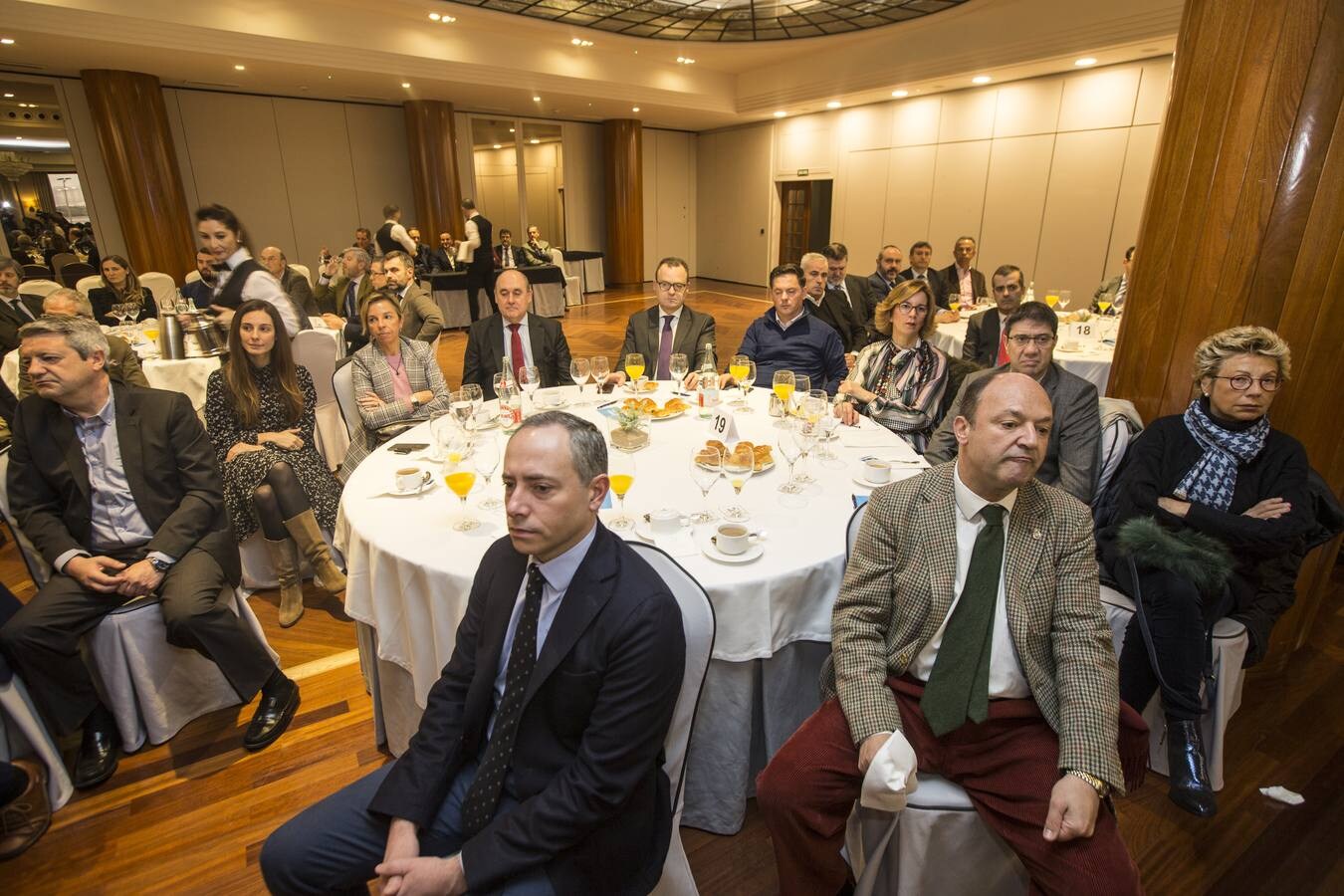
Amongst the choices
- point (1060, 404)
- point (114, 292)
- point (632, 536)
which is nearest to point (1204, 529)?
point (1060, 404)

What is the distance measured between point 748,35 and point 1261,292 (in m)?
10.1

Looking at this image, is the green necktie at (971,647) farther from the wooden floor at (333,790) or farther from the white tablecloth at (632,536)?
the wooden floor at (333,790)

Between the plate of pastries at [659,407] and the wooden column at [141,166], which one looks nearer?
the plate of pastries at [659,407]

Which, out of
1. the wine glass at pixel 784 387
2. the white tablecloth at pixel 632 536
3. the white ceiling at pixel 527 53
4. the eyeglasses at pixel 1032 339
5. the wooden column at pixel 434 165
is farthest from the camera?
the wooden column at pixel 434 165

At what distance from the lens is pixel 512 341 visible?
404 cm

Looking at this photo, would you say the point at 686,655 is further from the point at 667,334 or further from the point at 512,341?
the point at 667,334

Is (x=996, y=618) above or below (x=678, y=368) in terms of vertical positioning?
below

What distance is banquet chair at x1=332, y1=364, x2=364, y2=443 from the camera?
3.51 metres

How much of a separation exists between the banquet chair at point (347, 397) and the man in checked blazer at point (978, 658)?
2.90m

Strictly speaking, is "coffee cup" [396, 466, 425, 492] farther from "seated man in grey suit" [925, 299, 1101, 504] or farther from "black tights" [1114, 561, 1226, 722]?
"black tights" [1114, 561, 1226, 722]

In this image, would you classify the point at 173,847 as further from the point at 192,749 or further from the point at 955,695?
the point at 955,695

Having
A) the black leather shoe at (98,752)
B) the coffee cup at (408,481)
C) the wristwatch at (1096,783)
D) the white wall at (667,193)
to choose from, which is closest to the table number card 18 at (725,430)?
the coffee cup at (408,481)

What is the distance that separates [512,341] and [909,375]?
2.36m

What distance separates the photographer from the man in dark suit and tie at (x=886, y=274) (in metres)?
6.35
